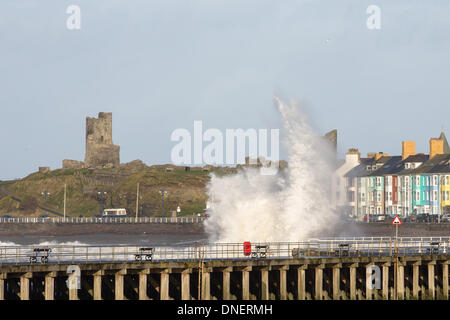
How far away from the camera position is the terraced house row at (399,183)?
142m

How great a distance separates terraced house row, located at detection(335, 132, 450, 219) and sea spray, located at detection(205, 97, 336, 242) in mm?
55469

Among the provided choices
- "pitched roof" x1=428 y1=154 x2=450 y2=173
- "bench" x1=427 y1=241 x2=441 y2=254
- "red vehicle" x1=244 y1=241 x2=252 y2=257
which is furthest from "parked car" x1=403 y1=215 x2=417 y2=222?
"red vehicle" x1=244 y1=241 x2=252 y2=257

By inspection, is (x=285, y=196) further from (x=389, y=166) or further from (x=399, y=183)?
(x=389, y=166)

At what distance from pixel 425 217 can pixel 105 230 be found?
5658cm

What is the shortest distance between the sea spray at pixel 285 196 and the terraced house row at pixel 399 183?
55.5 m

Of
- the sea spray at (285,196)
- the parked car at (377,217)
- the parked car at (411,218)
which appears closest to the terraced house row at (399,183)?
the parked car at (377,217)

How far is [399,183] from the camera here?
149m

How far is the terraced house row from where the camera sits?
142125 millimetres

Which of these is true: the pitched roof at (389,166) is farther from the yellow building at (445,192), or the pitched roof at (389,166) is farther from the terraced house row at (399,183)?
the yellow building at (445,192)

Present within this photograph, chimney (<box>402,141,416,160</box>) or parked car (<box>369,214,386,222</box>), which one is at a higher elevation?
chimney (<box>402,141,416,160</box>)

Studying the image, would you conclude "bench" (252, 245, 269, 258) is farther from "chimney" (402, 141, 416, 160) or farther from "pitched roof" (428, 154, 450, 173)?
"chimney" (402, 141, 416, 160)

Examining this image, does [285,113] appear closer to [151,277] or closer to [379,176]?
[151,277]

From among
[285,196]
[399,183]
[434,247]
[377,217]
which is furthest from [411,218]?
[434,247]
